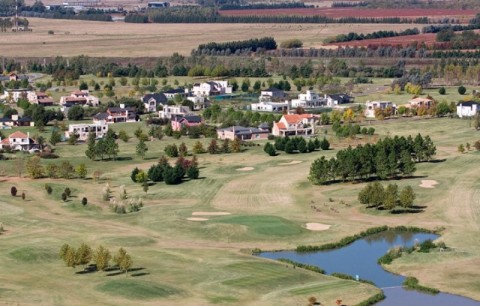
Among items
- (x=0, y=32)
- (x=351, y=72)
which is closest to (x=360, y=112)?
(x=351, y=72)

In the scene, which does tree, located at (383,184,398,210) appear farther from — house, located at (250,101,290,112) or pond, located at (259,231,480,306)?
house, located at (250,101,290,112)

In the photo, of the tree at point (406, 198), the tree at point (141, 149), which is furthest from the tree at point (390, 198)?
the tree at point (141, 149)

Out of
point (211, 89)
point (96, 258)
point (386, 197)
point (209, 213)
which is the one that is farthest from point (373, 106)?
point (96, 258)

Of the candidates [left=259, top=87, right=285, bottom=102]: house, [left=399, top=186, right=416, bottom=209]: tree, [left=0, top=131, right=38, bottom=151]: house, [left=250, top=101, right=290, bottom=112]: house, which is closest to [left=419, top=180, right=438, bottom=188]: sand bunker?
[left=399, top=186, right=416, bottom=209]: tree

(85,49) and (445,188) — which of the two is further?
(85,49)

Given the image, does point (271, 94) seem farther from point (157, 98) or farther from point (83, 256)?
point (83, 256)

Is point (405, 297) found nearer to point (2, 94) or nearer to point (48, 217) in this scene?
point (48, 217)

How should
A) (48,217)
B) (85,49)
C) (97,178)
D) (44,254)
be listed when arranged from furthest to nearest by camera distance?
(85,49) < (97,178) < (48,217) < (44,254)

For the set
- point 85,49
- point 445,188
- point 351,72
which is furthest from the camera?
point 85,49
